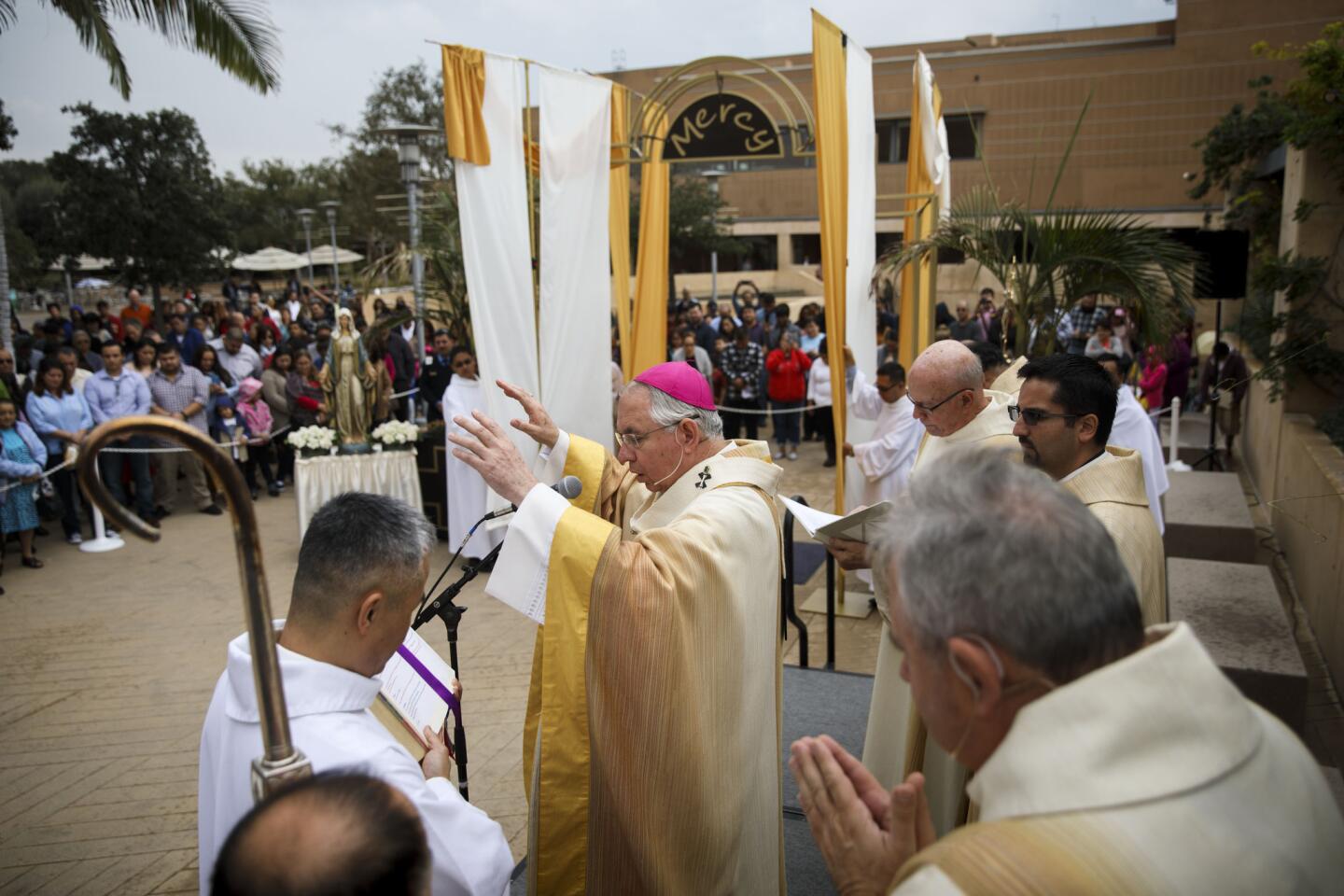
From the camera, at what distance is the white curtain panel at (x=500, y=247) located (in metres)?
6.46

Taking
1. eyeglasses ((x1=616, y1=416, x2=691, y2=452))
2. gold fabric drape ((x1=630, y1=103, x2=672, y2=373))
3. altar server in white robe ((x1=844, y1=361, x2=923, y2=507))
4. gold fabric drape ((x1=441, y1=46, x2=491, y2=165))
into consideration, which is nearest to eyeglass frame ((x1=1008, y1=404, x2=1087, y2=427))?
eyeglasses ((x1=616, y1=416, x2=691, y2=452))

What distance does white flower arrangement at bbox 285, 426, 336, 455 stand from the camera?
831cm

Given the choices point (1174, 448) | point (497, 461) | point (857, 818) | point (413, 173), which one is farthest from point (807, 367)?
point (857, 818)

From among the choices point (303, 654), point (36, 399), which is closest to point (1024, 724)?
point (303, 654)

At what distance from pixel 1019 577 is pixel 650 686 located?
51.8 inches

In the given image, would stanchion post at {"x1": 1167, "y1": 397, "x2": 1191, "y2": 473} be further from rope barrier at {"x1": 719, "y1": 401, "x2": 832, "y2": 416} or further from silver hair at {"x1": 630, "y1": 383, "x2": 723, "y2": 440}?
silver hair at {"x1": 630, "y1": 383, "x2": 723, "y2": 440}

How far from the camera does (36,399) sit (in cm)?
865

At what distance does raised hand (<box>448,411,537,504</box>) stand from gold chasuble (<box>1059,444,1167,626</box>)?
1.50 meters

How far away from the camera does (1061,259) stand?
6820mm

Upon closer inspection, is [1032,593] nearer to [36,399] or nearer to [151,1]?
[36,399]

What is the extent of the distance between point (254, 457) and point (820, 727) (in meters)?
8.76

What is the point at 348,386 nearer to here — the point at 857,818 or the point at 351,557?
the point at 351,557

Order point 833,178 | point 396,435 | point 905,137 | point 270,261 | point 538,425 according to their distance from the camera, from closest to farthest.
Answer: point 538,425 → point 833,178 → point 396,435 → point 270,261 → point 905,137

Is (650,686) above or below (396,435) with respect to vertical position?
above
